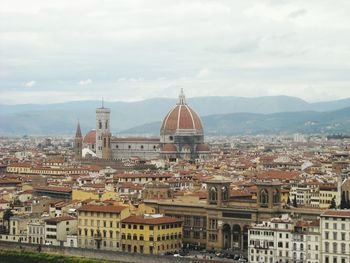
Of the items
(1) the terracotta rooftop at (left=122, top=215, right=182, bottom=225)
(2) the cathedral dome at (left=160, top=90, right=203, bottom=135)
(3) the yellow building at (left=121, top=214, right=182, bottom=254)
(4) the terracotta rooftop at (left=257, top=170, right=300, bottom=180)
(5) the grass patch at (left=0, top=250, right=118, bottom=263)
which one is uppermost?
(2) the cathedral dome at (left=160, top=90, right=203, bottom=135)

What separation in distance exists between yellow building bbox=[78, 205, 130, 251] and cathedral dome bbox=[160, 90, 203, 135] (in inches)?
3376

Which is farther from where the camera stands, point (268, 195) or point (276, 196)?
point (276, 196)

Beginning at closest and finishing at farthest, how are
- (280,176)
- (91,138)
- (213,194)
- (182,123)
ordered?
(213,194)
(280,176)
(182,123)
(91,138)

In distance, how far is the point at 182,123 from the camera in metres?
158

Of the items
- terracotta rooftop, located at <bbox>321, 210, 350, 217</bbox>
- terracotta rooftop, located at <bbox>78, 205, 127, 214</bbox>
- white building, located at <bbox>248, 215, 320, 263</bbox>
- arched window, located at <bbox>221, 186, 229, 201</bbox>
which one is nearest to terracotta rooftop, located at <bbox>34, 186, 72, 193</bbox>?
terracotta rooftop, located at <bbox>78, 205, 127, 214</bbox>

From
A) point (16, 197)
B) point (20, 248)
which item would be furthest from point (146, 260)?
point (16, 197)

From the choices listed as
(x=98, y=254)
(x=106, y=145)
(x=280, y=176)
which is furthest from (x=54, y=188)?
(x=106, y=145)

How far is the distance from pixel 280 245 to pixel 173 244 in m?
10.3

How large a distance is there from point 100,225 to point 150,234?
16.2 ft

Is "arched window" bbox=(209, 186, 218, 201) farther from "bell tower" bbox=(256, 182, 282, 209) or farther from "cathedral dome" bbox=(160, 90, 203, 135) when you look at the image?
"cathedral dome" bbox=(160, 90, 203, 135)

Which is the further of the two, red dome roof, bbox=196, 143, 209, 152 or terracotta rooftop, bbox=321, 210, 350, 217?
red dome roof, bbox=196, 143, 209, 152

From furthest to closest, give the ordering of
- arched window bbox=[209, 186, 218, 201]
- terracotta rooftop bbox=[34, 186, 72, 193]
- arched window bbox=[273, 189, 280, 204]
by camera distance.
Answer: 1. terracotta rooftop bbox=[34, 186, 72, 193]
2. arched window bbox=[209, 186, 218, 201]
3. arched window bbox=[273, 189, 280, 204]

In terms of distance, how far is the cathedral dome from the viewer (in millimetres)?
157375

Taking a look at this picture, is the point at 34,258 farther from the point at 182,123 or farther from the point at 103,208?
the point at 182,123
